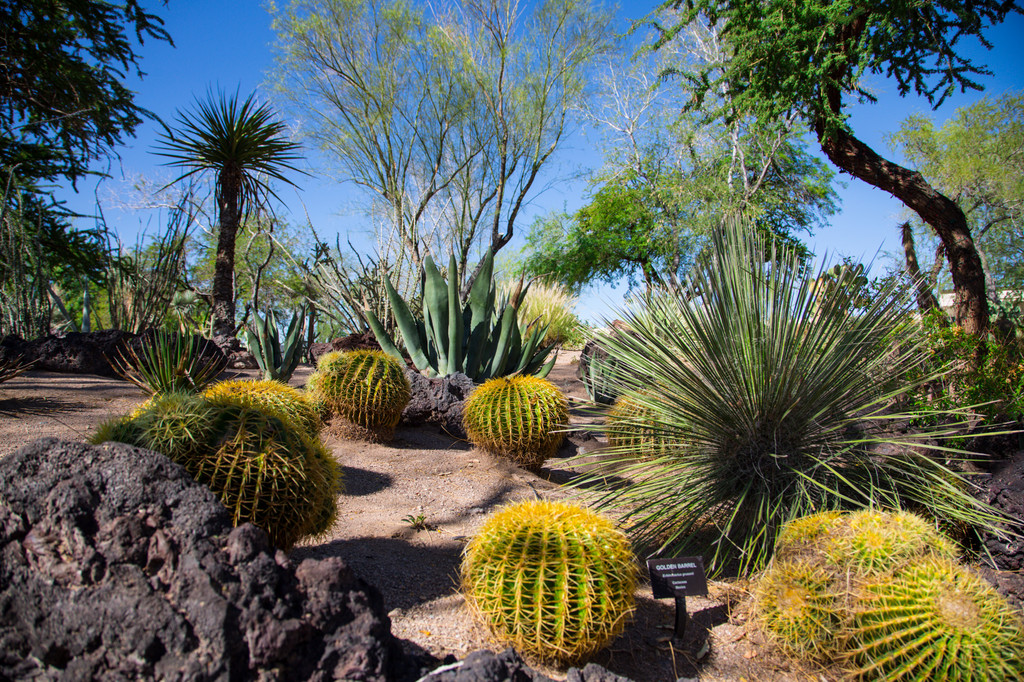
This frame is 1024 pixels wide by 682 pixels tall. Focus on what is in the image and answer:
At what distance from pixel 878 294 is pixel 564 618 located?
2580 mm

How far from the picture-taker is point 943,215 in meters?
6.30

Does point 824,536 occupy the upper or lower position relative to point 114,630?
upper

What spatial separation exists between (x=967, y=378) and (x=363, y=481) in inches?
198

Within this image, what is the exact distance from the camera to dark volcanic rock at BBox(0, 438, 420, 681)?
5.56ft

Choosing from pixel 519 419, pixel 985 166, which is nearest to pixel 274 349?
pixel 519 419

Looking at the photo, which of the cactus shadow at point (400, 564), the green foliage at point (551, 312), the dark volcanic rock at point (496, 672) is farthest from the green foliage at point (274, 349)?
the green foliage at point (551, 312)

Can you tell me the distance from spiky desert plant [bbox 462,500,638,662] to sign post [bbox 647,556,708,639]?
212 millimetres

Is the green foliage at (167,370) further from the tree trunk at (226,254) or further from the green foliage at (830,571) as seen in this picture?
the green foliage at (830,571)

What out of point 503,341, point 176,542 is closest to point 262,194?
point 503,341

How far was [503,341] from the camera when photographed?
24.3 ft

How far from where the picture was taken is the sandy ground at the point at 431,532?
99.0 inches

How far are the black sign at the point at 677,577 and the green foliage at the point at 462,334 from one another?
451 centimetres

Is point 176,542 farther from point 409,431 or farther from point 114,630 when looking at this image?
point 409,431

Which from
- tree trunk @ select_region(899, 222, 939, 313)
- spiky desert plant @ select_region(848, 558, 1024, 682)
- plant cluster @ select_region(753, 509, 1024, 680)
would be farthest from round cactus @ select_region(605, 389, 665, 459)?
tree trunk @ select_region(899, 222, 939, 313)
